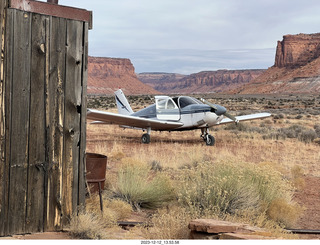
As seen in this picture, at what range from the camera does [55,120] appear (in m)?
4.91

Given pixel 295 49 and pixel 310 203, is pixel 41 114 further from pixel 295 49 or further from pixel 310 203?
pixel 295 49

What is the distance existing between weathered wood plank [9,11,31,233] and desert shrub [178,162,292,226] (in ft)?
6.77

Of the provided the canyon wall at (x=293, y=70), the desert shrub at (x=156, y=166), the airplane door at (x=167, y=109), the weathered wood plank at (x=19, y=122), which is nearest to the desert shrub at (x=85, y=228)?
the weathered wood plank at (x=19, y=122)

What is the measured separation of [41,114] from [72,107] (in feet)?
1.22

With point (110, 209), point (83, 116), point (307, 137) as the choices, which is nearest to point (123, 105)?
point (307, 137)

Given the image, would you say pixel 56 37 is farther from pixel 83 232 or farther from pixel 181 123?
pixel 181 123

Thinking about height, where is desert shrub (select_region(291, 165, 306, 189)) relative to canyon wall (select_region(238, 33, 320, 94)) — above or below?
below

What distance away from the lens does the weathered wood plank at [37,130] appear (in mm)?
4762

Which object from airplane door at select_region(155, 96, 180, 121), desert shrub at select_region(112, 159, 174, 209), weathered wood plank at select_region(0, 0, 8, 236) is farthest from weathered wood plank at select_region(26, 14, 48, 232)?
airplane door at select_region(155, 96, 180, 121)

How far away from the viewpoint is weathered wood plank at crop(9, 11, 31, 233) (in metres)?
4.64

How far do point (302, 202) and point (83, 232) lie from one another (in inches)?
166

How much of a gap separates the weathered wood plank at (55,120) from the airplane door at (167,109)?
1122 centimetres

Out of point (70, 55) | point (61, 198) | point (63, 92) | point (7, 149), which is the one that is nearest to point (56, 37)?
point (70, 55)

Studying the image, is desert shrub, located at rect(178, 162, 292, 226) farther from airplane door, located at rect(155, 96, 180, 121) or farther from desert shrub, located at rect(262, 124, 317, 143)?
desert shrub, located at rect(262, 124, 317, 143)
